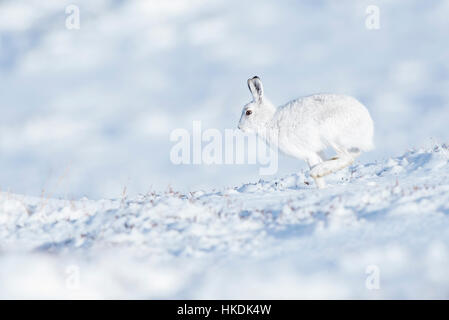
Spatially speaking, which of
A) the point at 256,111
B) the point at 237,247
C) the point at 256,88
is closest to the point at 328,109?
the point at 256,111

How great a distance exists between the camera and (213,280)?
5.36m

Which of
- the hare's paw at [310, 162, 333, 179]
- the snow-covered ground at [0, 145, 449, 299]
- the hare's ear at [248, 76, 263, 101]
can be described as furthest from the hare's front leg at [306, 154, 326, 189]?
the hare's ear at [248, 76, 263, 101]

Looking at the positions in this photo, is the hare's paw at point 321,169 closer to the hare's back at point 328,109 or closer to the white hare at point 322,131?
the white hare at point 322,131

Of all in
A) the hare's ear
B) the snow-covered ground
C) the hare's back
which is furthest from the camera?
the hare's ear

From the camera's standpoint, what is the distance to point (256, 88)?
419 inches

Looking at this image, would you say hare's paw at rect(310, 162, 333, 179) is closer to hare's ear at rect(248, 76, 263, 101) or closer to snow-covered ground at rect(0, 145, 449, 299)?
snow-covered ground at rect(0, 145, 449, 299)

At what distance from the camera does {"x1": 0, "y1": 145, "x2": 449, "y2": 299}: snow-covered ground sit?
203 inches

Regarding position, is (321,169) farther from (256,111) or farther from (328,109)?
(256,111)

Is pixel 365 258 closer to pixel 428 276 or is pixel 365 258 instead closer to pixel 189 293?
pixel 428 276

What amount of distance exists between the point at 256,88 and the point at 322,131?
193 centimetres

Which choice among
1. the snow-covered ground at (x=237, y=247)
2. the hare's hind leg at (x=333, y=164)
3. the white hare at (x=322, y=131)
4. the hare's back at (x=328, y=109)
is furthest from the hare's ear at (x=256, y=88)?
the snow-covered ground at (x=237, y=247)

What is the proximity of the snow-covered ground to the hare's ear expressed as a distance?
8.65 feet

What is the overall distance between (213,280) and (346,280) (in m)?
1.22
